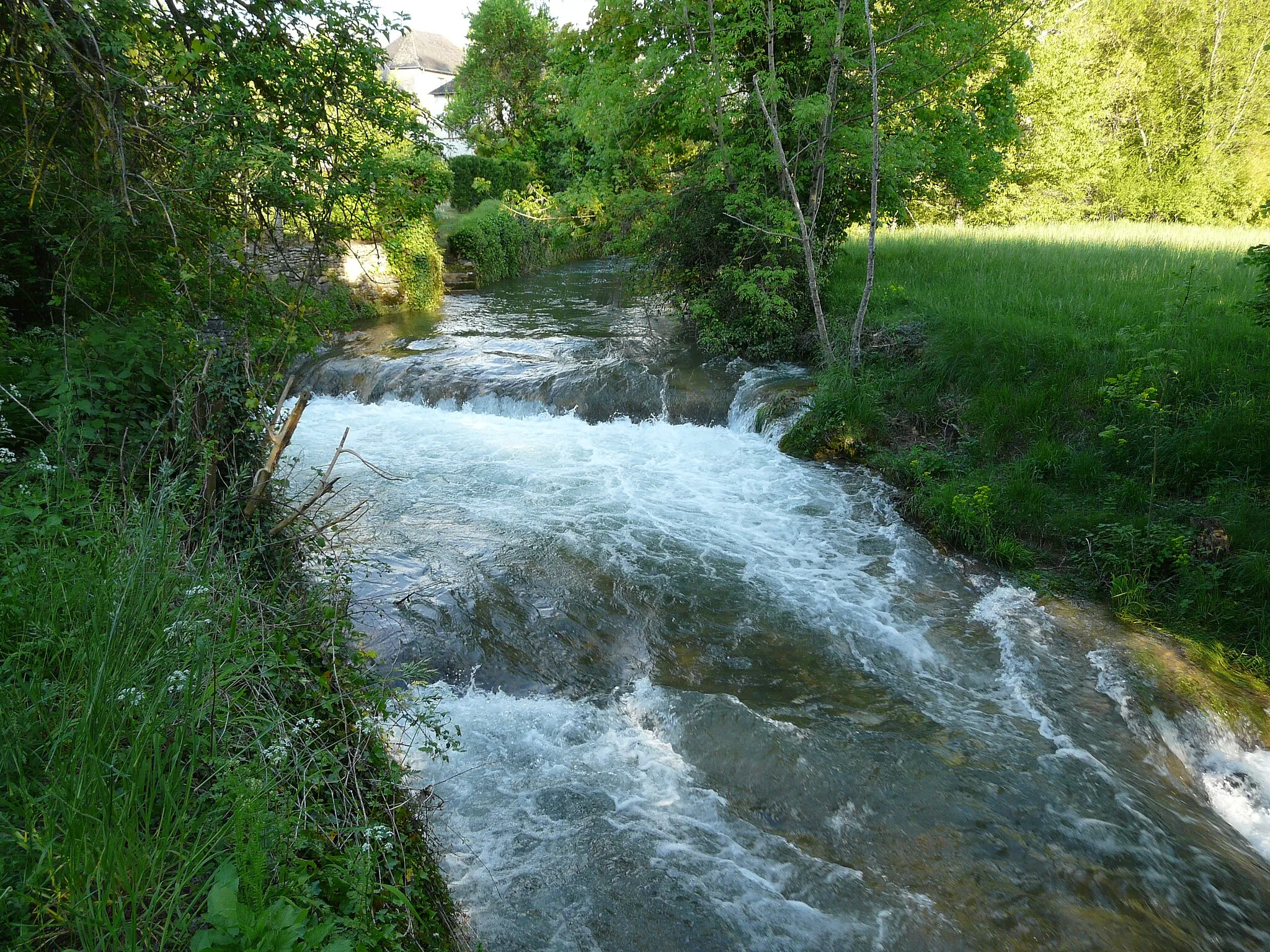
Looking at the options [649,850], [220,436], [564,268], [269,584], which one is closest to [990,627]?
[649,850]

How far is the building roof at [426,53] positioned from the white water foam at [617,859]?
55241 mm

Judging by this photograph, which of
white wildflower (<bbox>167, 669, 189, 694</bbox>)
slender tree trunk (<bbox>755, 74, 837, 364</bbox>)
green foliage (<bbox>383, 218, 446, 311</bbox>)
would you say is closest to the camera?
white wildflower (<bbox>167, 669, 189, 694</bbox>)

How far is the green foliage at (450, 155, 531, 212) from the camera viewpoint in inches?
1004

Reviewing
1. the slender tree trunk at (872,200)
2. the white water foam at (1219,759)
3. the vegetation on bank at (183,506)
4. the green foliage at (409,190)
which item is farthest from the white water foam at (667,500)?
the green foliage at (409,190)

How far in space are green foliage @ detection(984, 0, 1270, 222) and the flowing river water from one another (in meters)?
21.6

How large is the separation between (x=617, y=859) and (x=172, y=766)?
2242 mm

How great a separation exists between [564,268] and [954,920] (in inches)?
924

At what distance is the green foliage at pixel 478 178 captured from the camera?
25500 mm

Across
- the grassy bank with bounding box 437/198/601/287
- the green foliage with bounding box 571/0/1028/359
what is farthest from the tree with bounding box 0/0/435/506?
the grassy bank with bounding box 437/198/601/287

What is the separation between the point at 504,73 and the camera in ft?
108

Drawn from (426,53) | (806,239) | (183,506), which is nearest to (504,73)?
(426,53)

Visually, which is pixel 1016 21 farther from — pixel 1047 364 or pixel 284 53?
pixel 284 53

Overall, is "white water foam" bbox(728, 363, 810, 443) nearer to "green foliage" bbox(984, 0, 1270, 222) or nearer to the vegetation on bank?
the vegetation on bank

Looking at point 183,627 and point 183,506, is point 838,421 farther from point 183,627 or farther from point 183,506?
point 183,627
